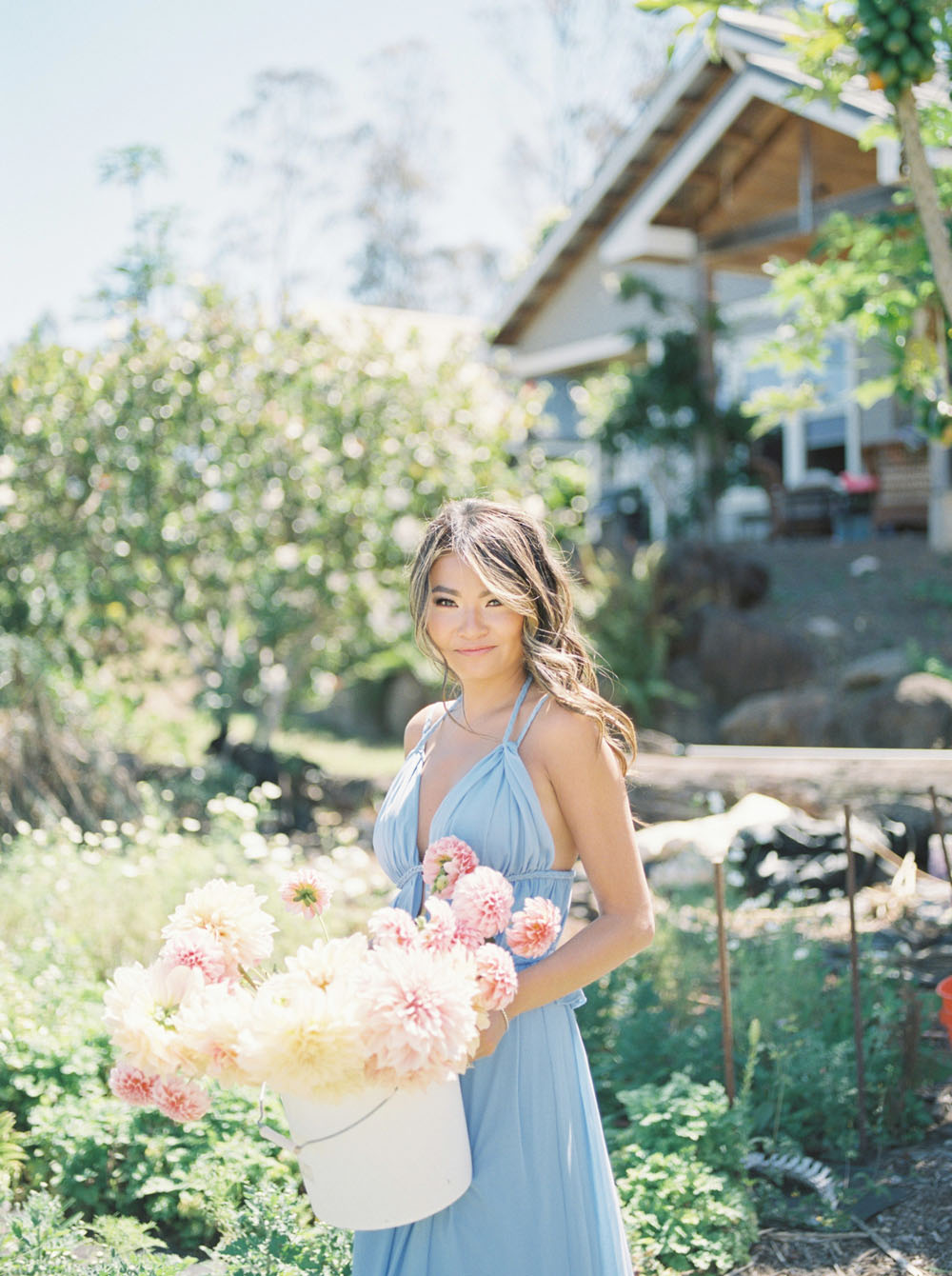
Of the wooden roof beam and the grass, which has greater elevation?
the wooden roof beam

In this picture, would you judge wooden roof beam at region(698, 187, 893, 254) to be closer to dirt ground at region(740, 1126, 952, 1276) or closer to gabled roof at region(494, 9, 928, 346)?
gabled roof at region(494, 9, 928, 346)

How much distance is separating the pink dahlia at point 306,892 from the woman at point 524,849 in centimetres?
21

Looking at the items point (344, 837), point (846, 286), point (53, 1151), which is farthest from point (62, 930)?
point (846, 286)

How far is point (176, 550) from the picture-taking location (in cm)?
782

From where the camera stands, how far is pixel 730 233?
12.4 meters

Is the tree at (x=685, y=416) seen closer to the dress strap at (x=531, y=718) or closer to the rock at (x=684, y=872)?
the rock at (x=684, y=872)

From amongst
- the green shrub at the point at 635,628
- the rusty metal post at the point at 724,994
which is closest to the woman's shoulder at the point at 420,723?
the rusty metal post at the point at 724,994

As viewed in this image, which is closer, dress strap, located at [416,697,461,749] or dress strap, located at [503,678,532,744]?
dress strap, located at [503,678,532,744]

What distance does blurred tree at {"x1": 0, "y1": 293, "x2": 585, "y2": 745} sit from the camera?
761cm

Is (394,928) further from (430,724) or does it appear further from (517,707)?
(430,724)

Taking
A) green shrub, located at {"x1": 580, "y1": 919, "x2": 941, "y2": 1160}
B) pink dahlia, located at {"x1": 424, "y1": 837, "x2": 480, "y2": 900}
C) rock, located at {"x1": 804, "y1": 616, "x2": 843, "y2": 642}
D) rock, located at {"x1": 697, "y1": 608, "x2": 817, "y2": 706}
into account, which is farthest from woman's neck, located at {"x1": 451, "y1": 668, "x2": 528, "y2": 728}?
rock, located at {"x1": 804, "y1": 616, "x2": 843, "y2": 642}

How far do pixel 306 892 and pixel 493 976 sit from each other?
41cm

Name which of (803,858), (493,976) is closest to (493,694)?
(493,976)

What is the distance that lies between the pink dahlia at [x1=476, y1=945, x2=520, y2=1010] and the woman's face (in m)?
0.59
